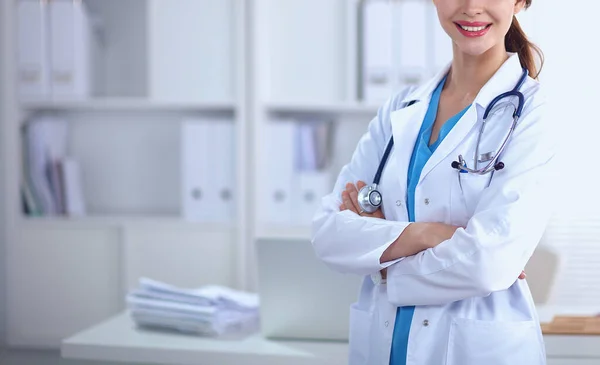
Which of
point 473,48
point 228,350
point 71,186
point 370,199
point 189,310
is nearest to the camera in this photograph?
point 473,48

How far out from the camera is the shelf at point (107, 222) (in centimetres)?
304

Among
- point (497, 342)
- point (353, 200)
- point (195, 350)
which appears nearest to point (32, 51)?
point (195, 350)

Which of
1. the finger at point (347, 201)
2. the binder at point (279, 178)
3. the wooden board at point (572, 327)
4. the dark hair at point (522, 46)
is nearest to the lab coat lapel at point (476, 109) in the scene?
the dark hair at point (522, 46)

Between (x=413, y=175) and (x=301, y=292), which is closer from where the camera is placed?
(x=413, y=175)

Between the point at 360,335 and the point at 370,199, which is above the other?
the point at 370,199

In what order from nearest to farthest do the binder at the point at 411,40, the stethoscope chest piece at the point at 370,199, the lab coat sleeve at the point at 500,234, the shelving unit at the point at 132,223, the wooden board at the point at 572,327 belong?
the lab coat sleeve at the point at 500,234 < the stethoscope chest piece at the point at 370,199 < the wooden board at the point at 572,327 < the binder at the point at 411,40 < the shelving unit at the point at 132,223

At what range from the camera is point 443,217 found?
137 cm

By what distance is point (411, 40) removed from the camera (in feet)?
9.64

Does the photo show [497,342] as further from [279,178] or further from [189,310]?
[279,178]

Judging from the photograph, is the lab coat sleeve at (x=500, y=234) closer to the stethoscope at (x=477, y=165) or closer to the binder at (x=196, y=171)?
the stethoscope at (x=477, y=165)

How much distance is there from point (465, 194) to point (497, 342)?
0.86ft

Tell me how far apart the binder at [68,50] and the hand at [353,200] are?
1864 millimetres

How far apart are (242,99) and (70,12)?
78cm

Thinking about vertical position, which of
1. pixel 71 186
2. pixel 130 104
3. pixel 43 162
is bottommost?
pixel 71 186
